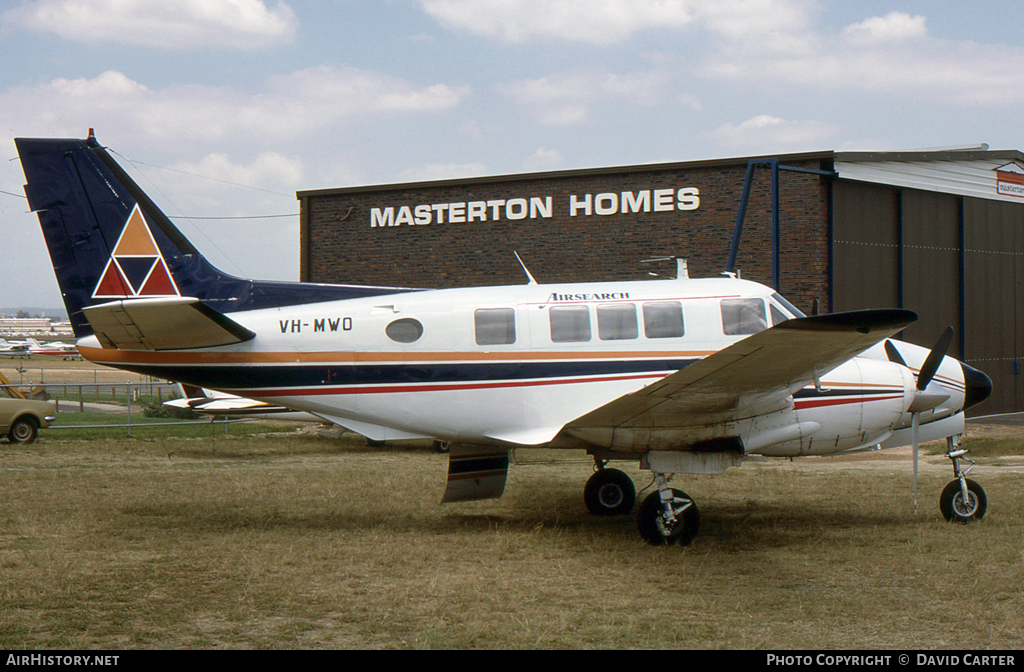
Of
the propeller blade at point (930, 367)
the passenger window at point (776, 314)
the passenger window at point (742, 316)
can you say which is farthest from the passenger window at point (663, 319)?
the propeller blade at point (930, 367)

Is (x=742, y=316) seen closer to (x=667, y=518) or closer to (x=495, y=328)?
(x=667, y=518)

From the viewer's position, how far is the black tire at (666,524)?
929cm

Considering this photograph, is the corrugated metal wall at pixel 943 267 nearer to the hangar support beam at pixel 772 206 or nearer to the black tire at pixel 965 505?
the hangar support beam at pixel 772 206

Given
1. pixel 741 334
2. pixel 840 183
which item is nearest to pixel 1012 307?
pixel 840 183

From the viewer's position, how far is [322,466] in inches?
661

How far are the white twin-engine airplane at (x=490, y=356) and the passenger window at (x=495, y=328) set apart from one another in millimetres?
19

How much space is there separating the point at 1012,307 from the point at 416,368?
24.9 meters

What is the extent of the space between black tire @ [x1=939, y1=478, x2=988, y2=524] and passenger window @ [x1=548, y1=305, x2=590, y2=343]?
4832mm

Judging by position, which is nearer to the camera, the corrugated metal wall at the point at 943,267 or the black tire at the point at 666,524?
the black tire at the point at 666,524

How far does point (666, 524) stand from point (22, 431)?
57.9 ft

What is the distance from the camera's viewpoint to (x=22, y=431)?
67.8 feet

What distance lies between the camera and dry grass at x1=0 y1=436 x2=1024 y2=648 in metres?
6.32

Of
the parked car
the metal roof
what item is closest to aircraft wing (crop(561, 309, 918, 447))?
the metal roof

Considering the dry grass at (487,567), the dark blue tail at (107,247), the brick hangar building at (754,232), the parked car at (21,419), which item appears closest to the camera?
the dry grass at (487,567)
